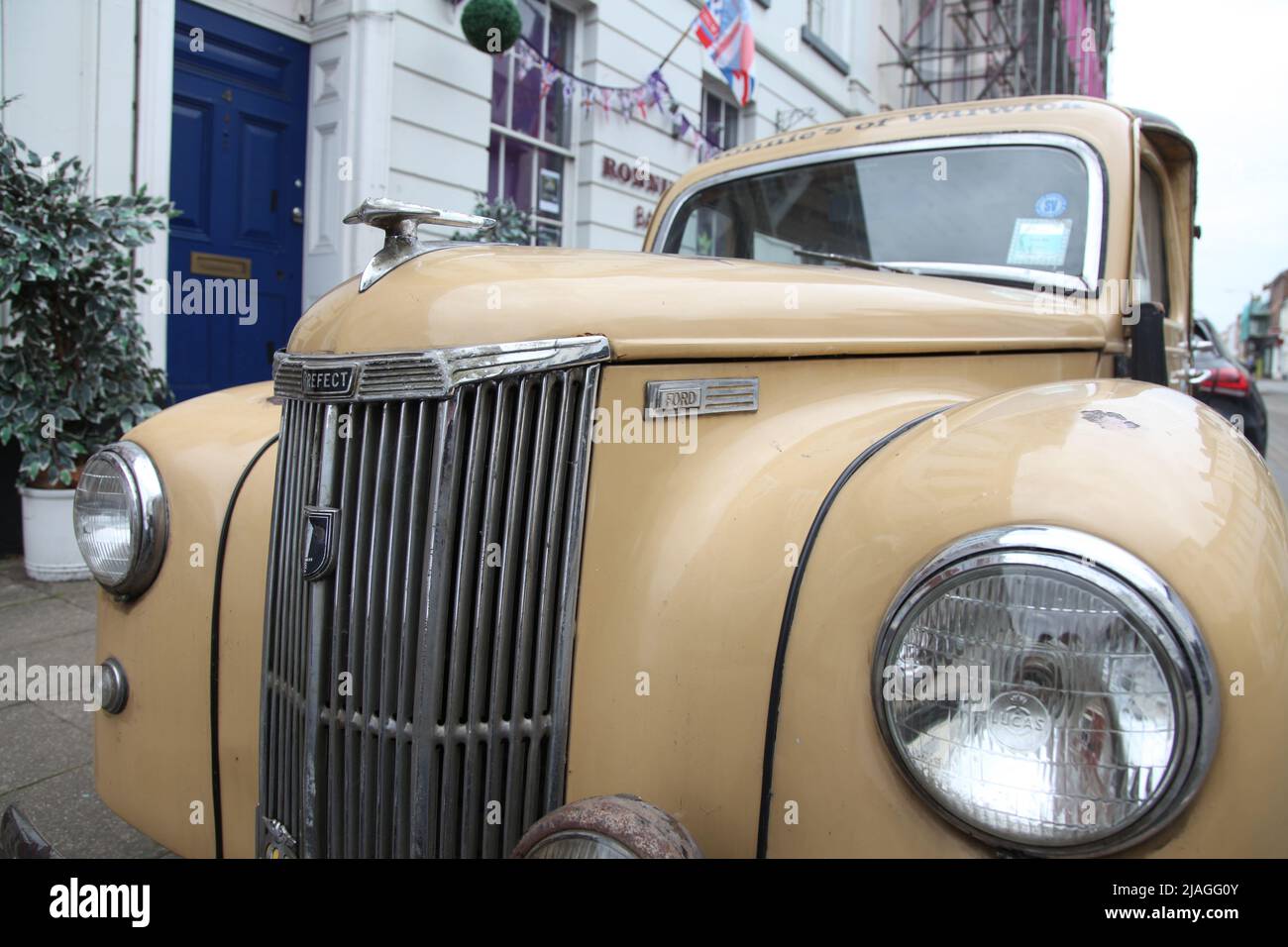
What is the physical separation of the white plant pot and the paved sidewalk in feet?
0.24

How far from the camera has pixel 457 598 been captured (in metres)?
1.25

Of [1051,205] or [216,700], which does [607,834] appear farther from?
[1051,205]

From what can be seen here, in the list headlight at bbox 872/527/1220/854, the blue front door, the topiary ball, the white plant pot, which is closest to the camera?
headlight at bbox 872/527/1220/854

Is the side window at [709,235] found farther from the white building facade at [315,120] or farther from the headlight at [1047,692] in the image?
the white building facade at [315,120]

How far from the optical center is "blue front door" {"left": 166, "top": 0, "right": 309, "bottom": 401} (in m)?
5.67

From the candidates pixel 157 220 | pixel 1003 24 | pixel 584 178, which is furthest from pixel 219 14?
pixel 1003 24

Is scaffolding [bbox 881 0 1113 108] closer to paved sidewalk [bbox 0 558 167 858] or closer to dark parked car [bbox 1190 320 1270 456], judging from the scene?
dark parked car [bbox 1190 320 1270 456]

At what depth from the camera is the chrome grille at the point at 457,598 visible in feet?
4.08

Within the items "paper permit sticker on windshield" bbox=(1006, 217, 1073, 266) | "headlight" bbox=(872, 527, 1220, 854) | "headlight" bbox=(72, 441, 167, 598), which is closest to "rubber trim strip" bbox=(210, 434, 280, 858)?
"headlight" bbox=(72, 441, 167, 598)

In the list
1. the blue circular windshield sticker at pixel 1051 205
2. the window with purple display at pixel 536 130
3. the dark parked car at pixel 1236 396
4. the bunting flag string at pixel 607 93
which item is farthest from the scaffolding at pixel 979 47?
the blue circular windshield sticker at pixel 1051 205

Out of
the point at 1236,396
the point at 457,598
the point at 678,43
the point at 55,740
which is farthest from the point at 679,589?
the point at 678,43

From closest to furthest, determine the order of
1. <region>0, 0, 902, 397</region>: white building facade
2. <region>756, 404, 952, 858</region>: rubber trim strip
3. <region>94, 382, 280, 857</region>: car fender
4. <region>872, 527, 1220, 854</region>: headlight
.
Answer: <region>872, 527, 1220, 854</region>: headlight < <region>756, 404, 952, 858</region>: rubber trim strip < <region>94, 382, 280, 857</region>: car fender < <region>0, 0, 902, 397</region>: white building facade

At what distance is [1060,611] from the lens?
39.5 inches

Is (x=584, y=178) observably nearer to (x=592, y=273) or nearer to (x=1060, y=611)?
(x=592, y=273)
